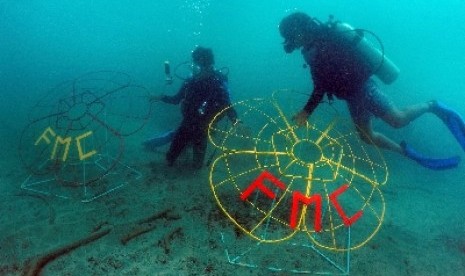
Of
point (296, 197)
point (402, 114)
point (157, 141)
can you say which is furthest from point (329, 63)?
point (157, 141)

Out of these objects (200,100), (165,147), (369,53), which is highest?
(369,53)

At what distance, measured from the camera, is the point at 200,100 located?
748 centimetres

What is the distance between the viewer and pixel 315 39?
582 cm

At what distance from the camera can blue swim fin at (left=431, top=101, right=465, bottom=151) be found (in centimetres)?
669

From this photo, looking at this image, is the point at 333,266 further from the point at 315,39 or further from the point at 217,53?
the point at 217,53

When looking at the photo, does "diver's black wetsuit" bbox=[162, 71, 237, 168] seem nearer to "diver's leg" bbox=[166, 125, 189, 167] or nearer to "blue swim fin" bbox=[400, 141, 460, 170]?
"diver's leg" bbox=[166, 125, 189, 167]

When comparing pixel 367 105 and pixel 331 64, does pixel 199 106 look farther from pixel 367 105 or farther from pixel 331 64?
pixel 367 105

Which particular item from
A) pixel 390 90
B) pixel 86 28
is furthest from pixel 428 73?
pixel 86 28

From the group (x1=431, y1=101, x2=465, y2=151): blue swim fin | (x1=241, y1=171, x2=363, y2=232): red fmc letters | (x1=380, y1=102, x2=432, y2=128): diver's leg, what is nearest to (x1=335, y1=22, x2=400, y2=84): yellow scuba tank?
(x1=380, y1=102, x2=432, y2=128): diver's leg

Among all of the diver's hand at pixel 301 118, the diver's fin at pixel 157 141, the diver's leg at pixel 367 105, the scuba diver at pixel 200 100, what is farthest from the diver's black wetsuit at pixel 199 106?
the diver's leg at pixel 367 105

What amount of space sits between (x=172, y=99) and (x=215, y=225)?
3303mm

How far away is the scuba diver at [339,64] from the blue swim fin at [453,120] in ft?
2.54

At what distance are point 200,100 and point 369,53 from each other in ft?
11.7

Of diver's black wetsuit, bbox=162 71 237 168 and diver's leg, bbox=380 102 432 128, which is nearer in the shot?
diver's leg, bbox=380 102 432 128
